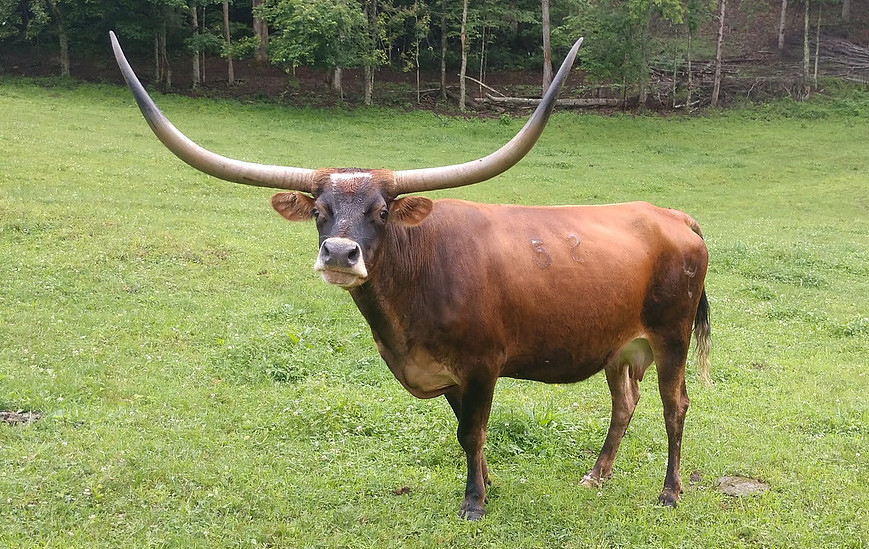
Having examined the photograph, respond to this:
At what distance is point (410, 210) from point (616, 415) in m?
2.74

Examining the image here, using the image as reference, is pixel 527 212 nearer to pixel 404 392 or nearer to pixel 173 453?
pixel 404 392

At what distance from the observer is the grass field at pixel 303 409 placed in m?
5.30

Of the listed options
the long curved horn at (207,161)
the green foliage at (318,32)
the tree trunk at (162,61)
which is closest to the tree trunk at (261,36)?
the green foliage at (318,32)

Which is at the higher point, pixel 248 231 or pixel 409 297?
pixel 409 297

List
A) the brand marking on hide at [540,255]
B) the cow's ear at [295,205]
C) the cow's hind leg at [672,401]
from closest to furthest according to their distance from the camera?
the cow's ear at [295,205] → the brand marking on hide at [540,255] → the cow's hind leg at [672,401]

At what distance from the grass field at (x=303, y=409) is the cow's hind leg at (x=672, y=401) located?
14cm

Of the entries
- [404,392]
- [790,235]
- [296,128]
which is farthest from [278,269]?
[296,128]

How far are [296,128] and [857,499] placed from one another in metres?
25.0

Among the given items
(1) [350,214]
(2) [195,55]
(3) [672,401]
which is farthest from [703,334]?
(2) [195,55]

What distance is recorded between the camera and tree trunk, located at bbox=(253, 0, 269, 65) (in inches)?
1377

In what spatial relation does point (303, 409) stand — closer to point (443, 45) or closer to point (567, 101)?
point (443, 45)

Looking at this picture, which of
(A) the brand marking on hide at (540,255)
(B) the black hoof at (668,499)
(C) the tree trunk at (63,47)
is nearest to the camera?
(A) the brand marking on hide at (540,255)

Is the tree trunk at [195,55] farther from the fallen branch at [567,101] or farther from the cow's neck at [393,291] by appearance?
the cow's neck at [393,291]

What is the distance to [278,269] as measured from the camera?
11.7 meters
